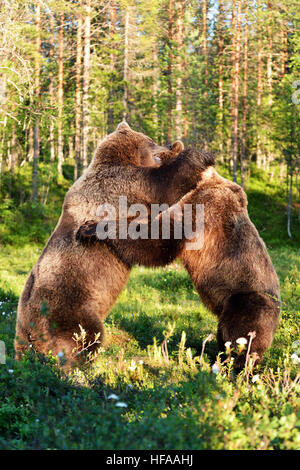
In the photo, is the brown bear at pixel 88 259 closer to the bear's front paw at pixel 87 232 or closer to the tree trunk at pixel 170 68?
the bear's front paw at pixel 87 232

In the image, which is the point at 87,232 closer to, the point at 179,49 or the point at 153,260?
the point at 153,260

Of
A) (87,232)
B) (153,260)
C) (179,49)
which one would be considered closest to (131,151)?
(87,232)

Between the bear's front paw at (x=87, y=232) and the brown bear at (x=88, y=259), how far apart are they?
70 millimetres

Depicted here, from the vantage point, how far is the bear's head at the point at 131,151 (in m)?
4.92

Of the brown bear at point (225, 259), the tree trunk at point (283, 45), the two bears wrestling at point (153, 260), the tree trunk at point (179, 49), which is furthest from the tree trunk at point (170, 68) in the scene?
the brown bear at point (225, 259)

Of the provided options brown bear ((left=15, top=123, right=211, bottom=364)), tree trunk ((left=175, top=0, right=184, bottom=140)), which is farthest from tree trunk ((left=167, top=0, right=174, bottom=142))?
brown bear ((left=15, top=123, right=211, bottom=364))

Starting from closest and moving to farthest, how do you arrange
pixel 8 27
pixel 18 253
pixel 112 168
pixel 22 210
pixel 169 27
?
1. pixel 112 168
2. pixel 8 27
3. pixel 18 253
4. pixel 22 210
5. pixel 169 27

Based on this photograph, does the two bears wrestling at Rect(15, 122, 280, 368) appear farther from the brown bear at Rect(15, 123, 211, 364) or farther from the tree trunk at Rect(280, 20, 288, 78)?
the tree trunk at Rect(280, 20, 288, 78)

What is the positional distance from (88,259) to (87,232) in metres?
0.27

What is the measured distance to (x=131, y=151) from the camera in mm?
5008
